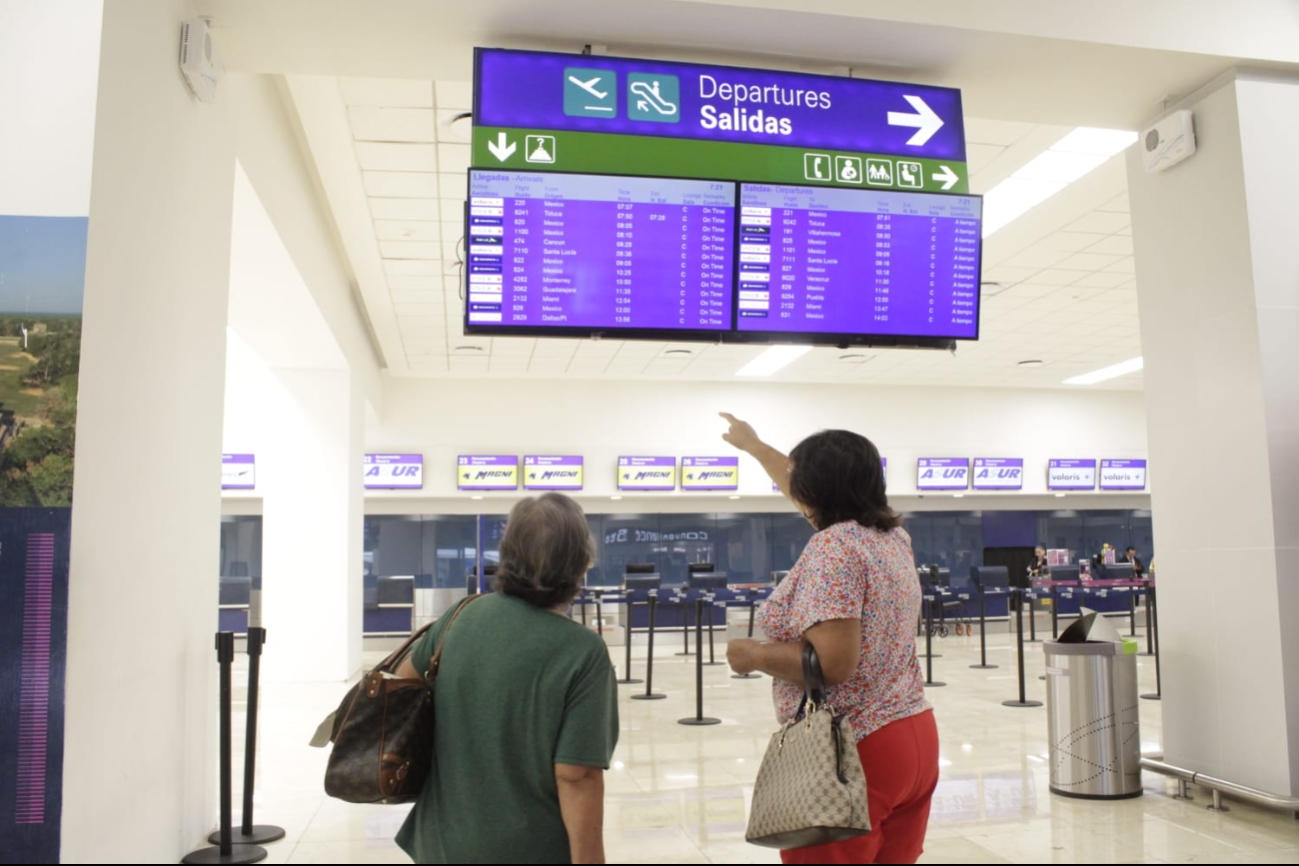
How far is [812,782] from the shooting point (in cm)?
182

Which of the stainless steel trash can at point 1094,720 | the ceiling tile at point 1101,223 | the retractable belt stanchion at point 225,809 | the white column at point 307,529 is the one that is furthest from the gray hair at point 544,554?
the white column at point 307,529

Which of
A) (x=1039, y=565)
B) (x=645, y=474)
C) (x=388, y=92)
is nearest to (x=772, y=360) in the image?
(x=645, y=474)

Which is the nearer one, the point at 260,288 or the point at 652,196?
the point at 652,196

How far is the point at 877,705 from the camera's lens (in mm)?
2018

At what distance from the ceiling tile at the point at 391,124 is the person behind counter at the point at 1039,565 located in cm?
1116

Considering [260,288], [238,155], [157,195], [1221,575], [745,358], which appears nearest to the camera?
[157,195]

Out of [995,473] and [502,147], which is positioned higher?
[502,147]

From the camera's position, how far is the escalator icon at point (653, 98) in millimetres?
3756

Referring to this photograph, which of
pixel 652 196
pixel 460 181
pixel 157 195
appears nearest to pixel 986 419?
pixel 460 181

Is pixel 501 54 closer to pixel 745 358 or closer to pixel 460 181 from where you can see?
pixel 460 181

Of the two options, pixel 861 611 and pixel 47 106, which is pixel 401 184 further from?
pixel 861 611

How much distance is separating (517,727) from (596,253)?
7.56 feet

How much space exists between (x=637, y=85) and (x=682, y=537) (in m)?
12.0

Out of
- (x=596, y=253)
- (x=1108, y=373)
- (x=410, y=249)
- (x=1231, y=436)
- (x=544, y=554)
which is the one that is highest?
(x=410, y=249)
